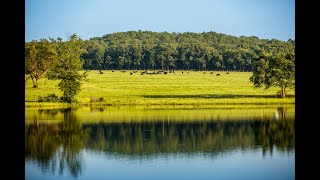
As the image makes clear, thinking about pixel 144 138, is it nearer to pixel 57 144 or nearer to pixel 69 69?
pixel 57 144

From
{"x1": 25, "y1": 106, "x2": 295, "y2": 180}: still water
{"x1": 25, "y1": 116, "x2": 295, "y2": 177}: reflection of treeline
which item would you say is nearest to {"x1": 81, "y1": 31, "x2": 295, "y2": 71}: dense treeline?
{"x1": 25, "y1": 106, "x2": 295, "y2": 180}: still water

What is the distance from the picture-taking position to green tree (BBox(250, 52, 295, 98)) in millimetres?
68312

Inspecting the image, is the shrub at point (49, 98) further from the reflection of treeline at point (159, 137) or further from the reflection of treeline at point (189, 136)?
the reflection of treeline at point (189, 136)

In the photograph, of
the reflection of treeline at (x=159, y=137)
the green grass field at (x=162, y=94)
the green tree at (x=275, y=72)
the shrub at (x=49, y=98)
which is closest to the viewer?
the reflection of treeline at (x=159, y=137)

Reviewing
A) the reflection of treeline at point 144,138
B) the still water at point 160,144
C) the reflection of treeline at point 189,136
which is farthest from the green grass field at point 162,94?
the reflection of treeline at point 189,136

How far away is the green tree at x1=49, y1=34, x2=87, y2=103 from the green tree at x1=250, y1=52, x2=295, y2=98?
78.5 feet

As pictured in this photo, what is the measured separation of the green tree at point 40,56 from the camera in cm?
7269

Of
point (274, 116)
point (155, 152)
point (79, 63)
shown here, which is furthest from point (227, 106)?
point (155, 152)

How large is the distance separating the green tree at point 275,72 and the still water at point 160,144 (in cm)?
1288

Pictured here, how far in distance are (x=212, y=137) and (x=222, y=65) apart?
120 metres

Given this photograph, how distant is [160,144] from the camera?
34.0 meters

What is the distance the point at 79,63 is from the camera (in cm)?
6744

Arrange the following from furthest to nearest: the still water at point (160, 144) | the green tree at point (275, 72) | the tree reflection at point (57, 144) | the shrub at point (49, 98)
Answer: the green tree at point (275, 72) → the shrub at point (49, 98) → the tree reflection at point (57, 144) → the still water at point (160, 144)
